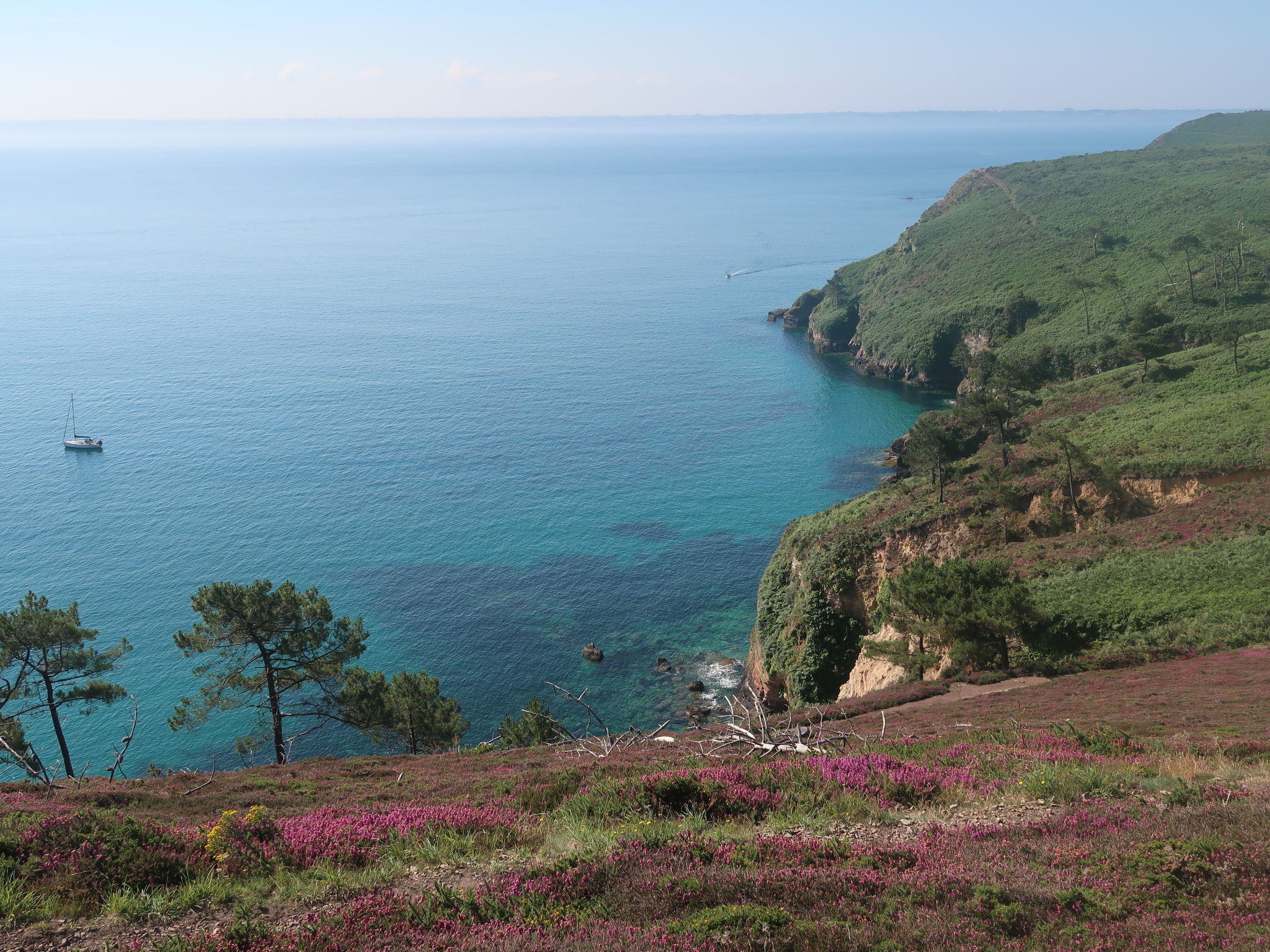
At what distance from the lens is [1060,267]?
139625 millimetres

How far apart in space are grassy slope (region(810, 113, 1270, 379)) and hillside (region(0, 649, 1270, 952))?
104559 mm

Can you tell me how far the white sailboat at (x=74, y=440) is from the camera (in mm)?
100938

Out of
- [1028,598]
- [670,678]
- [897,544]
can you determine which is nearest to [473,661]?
[670,678]

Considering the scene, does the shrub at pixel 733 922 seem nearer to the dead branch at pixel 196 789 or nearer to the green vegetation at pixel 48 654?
the dead branch at pixel 196 789

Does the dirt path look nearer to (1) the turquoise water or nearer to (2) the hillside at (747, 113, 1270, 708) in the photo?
(2) the hillside at (747, 113, 1270, 708)

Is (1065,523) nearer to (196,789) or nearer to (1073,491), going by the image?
(1073,491)

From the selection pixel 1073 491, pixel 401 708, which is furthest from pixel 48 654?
pixel 1073 491

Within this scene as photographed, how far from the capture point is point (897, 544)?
55188mm

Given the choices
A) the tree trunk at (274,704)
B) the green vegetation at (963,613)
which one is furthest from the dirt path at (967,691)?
the tree trunk at (274,704)

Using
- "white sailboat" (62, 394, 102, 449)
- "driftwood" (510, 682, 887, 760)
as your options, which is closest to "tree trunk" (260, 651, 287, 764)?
"driftwood" (510, 682, 887, 760)

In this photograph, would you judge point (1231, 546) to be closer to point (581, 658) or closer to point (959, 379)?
point (581, 658)

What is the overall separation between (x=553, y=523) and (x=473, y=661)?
25383mm

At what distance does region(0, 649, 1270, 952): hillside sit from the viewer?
11945 mm

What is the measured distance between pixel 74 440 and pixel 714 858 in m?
115
